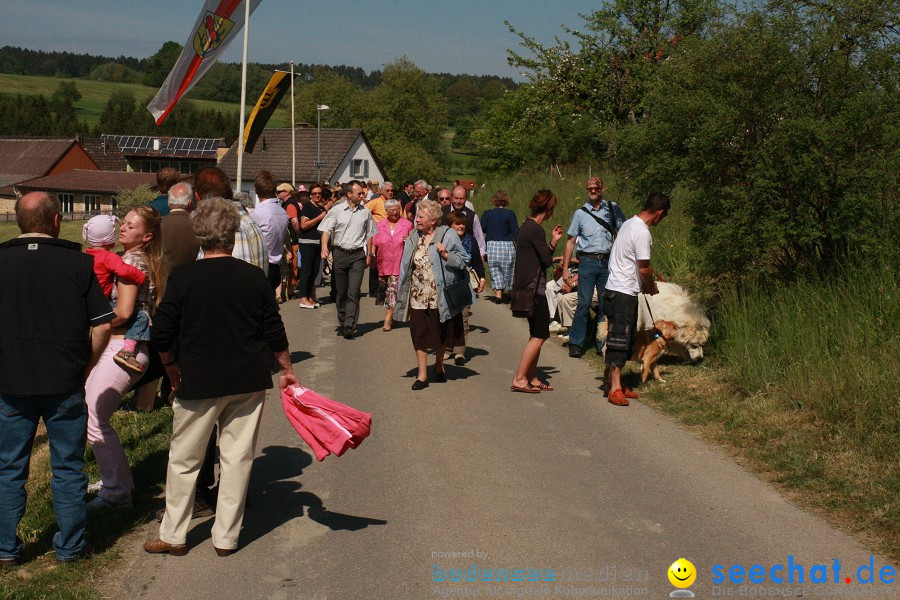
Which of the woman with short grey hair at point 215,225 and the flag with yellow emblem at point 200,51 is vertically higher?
the flag with yellow emblem at point 200,51

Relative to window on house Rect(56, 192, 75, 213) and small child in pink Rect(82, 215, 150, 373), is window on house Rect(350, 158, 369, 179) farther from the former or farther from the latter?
small child in pink Rect(82, 215, 150, 373)

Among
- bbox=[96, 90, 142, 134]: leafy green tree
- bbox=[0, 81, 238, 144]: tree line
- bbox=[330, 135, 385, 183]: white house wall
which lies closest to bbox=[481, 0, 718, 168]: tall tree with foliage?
bbox=[330, 135, 385, 183]: white house wall

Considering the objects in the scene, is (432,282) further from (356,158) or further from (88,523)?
(356,158)

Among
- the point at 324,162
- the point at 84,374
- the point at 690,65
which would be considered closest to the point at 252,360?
the point at 84,374

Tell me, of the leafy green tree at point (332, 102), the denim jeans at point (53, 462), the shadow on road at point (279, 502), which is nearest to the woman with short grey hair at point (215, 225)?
the denim jeans at point (53, 462)

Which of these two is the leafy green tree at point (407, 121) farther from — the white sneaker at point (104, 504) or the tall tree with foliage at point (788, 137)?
the white sneaker at point (104, 504)

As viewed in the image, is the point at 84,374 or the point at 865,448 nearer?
the point at 84,374

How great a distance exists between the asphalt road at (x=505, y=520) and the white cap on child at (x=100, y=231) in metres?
1.93

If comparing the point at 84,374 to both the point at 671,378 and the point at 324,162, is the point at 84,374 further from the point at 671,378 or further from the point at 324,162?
the point at 324,162

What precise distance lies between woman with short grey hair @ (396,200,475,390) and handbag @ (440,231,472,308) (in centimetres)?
2

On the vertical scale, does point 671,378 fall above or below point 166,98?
below

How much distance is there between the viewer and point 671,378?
32.7 feet

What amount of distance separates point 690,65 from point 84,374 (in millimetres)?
8057

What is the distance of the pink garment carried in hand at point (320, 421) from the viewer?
5.49m
